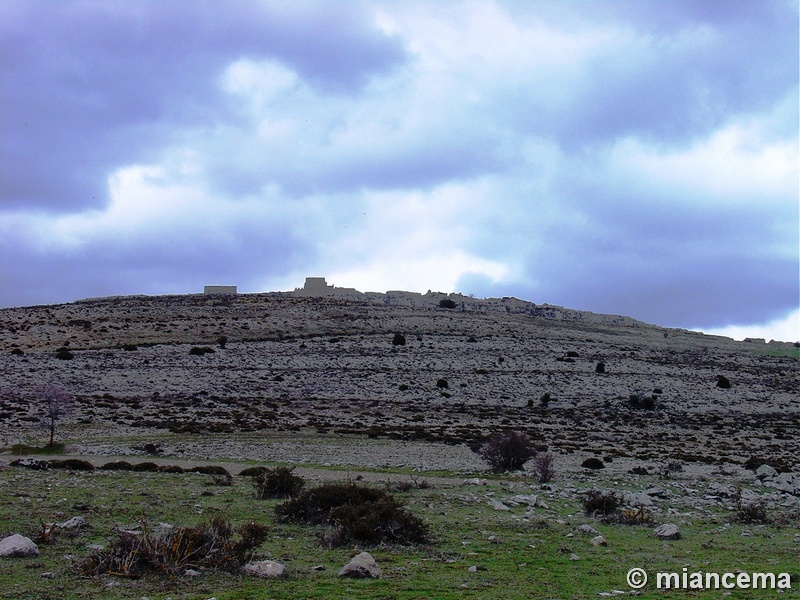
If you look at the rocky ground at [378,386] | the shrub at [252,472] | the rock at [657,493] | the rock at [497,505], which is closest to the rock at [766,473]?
the rocky ground at [378,386]

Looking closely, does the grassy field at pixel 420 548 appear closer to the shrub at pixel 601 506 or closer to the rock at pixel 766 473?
the shrub at pixel 601 506

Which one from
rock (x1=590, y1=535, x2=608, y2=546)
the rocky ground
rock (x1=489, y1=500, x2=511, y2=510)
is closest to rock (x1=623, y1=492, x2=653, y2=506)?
rock (x1=489, y1=500, x2=511, y2=510)

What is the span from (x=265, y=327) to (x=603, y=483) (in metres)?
60.1

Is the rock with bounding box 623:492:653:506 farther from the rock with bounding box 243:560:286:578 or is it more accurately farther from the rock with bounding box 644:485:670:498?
the rock with bounding box 243:560:286:578

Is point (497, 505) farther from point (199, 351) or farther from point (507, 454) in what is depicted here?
point (199, 351)

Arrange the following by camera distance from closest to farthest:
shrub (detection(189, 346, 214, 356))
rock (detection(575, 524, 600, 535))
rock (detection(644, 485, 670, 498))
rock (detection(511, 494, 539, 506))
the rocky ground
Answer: rock (detection(575, 524, 600, 535)) < rock (detection(511, 494, 539, 506)) < rock (detection(644, 485, 670, 498)) < the rocky ground < shrub (detection(189, 346, 214, 356))

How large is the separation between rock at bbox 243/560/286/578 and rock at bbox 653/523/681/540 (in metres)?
6.88

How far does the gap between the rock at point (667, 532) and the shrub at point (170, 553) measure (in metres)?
7.04

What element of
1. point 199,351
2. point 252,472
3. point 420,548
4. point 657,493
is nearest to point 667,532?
point 420,548

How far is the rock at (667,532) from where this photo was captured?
12867mm

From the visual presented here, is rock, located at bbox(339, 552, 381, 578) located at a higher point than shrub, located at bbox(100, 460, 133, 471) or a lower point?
higher

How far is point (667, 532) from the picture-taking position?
508 inches

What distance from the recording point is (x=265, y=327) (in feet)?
254

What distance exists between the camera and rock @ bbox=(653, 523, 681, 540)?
1287 cm
